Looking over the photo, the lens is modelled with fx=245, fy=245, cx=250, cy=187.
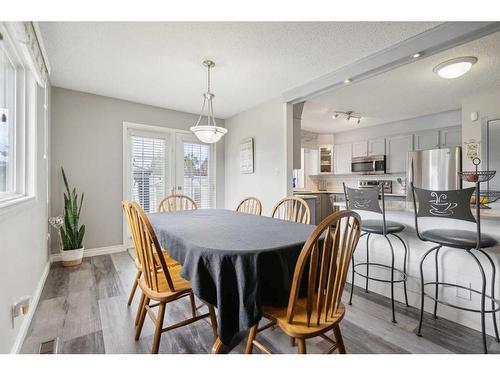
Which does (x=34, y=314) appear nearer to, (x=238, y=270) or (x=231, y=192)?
(x=238, y=270)

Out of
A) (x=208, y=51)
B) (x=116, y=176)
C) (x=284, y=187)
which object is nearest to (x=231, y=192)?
(x=284, y=187)

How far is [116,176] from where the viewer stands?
3.73 metres

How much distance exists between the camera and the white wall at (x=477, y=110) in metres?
3.41

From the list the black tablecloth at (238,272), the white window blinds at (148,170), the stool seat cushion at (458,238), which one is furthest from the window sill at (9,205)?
the stool seat cushion at (458,238)

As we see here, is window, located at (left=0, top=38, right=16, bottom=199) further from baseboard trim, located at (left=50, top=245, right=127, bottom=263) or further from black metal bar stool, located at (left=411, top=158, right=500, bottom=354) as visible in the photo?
black metal bar stool, located at (left=411, top=158, right=500, bottom=354)

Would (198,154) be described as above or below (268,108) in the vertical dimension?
below

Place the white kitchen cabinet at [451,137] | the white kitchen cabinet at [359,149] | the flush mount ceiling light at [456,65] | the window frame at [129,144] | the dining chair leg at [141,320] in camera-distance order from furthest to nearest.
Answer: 1. the white kitchen cabinet at [359,149]
2. the white kitchen cabinet at [451,137]
3. the window frame at [129,144]
4. the flush mount ceiling light at [456,65]
5. the dining chair leg at [141,320]

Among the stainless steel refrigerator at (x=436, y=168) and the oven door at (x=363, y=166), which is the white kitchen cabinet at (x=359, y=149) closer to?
the oven door at (x=363, y=166)

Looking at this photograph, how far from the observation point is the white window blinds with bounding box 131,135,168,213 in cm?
394

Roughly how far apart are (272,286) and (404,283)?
1500mm

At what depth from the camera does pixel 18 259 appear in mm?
1604

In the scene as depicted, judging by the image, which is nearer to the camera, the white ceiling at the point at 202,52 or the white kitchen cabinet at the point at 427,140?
the white ceiling at the point at 202,52

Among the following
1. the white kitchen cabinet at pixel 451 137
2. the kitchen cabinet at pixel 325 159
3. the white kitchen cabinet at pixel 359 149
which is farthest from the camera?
the kitchen cabinet at pixel 325 159

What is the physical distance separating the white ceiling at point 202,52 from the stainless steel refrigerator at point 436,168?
2.87 meters
